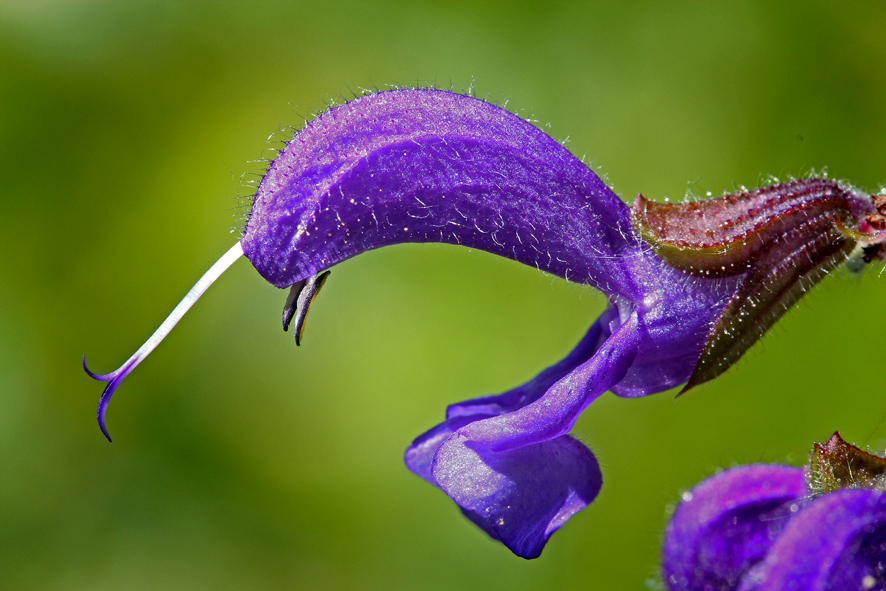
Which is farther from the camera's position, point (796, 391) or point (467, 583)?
point (467, 583)

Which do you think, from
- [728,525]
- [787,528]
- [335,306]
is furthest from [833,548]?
[335,306]

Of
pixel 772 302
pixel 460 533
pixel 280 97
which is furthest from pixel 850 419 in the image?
pixel 280 97

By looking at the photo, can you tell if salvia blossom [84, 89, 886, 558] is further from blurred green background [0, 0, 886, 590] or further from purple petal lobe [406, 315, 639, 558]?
blurred green background [0, 0, 886, 590]

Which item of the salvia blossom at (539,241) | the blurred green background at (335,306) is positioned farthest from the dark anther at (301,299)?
the blurred green background at (335,306)

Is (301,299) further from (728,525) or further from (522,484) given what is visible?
(728,525)

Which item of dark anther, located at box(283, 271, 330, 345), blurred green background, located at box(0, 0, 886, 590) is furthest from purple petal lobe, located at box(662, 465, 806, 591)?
blurred green background, located at box(0, 0, 886, 590)

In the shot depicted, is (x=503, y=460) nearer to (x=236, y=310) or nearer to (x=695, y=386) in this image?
(x=695, y=386)
